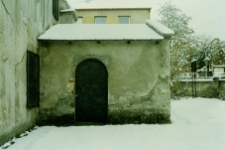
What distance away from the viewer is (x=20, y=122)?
5836mm

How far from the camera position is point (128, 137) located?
5.80 metres

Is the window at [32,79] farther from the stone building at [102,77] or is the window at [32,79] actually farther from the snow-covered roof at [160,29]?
the snow-covered roof at [160,29]

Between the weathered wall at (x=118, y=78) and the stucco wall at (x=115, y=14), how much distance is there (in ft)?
49.0

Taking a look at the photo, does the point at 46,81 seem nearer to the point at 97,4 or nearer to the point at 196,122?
the point at 196,122

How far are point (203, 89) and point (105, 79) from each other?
36.5 ft

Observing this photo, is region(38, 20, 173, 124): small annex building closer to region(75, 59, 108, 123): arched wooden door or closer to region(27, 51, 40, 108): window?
region(75, 59, 108, 123): arched wooden door

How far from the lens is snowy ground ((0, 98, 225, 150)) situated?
507cm

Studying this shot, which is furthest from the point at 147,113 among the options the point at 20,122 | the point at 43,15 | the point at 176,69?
the point at 176,69

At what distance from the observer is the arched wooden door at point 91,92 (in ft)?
24.3

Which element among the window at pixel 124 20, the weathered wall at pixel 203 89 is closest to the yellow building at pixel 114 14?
the window at pixel 124 20

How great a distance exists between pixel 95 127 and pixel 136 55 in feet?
8.84

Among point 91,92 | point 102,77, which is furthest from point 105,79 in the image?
point 91,92

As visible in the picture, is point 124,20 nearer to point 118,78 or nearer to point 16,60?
point 118,78

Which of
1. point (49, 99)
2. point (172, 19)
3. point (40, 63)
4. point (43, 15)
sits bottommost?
point (49, 99)
